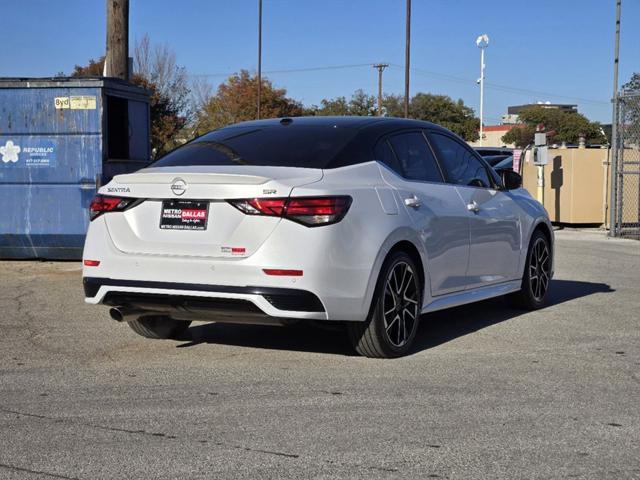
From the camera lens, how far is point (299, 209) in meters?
5.85

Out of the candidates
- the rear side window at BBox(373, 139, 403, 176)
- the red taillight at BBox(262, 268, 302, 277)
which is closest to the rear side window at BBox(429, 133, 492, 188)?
the rear side window at BBox(373, 139, 403, 176)

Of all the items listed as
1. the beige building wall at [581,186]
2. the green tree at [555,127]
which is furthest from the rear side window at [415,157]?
the green tree at [555,127]

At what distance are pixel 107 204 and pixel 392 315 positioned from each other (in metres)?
2.00

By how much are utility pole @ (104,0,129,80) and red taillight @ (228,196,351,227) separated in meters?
8.31

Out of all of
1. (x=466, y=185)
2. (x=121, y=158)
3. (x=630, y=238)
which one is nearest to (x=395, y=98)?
(x=630, y=238)

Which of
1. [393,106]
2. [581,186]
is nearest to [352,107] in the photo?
[393,106]

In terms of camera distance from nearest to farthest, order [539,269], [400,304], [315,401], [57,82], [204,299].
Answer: [315,401] < [204,299] < [400,304] < [539,269] < [57,82]

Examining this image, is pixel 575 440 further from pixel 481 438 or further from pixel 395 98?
pixel 395 98

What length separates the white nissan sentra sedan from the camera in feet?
19.3

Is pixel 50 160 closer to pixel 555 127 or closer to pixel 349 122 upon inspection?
pixel 349 122

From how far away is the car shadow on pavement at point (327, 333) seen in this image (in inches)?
276

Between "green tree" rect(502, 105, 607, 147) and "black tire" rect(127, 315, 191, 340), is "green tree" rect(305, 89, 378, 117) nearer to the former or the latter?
"green tree" rect(502, 105, 607, 147)

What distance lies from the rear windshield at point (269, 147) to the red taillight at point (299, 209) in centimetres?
51

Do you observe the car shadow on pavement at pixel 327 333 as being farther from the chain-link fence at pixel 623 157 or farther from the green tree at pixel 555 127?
the green tree at pixel 555 127
